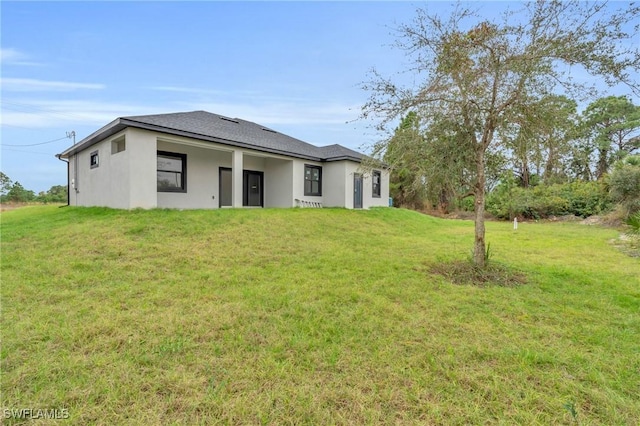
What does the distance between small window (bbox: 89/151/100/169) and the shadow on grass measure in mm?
13282

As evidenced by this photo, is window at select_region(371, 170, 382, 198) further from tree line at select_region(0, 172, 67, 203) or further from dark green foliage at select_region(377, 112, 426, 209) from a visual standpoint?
tree line at select_region(0, 172, 67, 203)

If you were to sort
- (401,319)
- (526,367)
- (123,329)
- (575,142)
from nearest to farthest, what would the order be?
(526,367)
(123,329)
(401,319)
(575,142)

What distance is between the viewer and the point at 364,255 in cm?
696

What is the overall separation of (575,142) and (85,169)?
17316 millimetres

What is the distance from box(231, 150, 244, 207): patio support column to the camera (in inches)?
475

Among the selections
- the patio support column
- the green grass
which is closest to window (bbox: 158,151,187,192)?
the patio support column

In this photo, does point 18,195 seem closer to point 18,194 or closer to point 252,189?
point 18,194

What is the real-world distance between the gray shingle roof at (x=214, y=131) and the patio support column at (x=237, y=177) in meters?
0.56

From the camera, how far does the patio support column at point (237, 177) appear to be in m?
12.1

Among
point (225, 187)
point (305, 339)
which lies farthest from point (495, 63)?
point (225, 187)

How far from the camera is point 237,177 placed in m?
12.1

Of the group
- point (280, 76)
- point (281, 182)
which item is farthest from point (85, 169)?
point (280, 76)

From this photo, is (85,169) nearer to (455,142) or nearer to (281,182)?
(281,182)

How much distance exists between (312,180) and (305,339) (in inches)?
501
